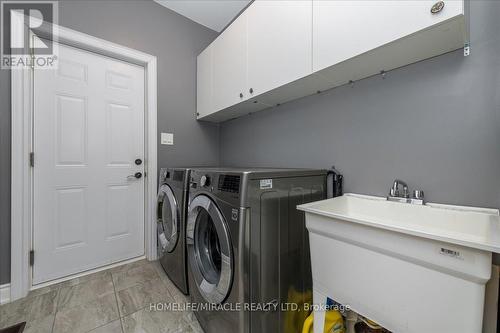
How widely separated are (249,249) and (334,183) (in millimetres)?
822

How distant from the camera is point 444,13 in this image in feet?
2.47

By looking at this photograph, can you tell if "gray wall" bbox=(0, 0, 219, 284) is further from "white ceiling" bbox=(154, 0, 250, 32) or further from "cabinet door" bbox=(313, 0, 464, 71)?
"cabinet door" bbox=(313, 0, 464, 71)

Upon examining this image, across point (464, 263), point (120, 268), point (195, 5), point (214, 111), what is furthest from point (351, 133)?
point (120, 268)

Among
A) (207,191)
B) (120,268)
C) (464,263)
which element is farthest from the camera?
(120,268)

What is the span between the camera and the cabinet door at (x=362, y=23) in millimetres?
798

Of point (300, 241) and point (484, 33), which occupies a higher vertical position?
point (484, 33)

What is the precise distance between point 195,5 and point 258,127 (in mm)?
1439

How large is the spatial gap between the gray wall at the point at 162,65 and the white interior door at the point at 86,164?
6.7 inches

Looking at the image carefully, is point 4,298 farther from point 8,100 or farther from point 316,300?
point 316,300

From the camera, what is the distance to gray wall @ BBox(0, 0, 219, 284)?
4.81 ft

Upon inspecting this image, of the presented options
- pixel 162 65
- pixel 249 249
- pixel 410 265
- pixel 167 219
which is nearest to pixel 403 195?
pixel 410 265

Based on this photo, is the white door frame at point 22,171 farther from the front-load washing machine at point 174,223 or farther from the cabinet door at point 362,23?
the cabinet door at point 362,23

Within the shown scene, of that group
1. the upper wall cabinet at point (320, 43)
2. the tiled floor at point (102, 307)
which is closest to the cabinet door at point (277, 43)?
the upper wall cabinet at point (320, 43)

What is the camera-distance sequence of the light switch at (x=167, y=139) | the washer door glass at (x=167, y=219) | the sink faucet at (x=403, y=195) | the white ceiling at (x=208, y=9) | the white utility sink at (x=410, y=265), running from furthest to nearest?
1. the light switch at (x=167, y=139)
2. the white ceiling at (x=208, y=9)
3. the washer door glass at (x=167, y=219)
4. the sink faucet at (x=403, y=195)
5. the white utility sink at (x=410, y=265)
